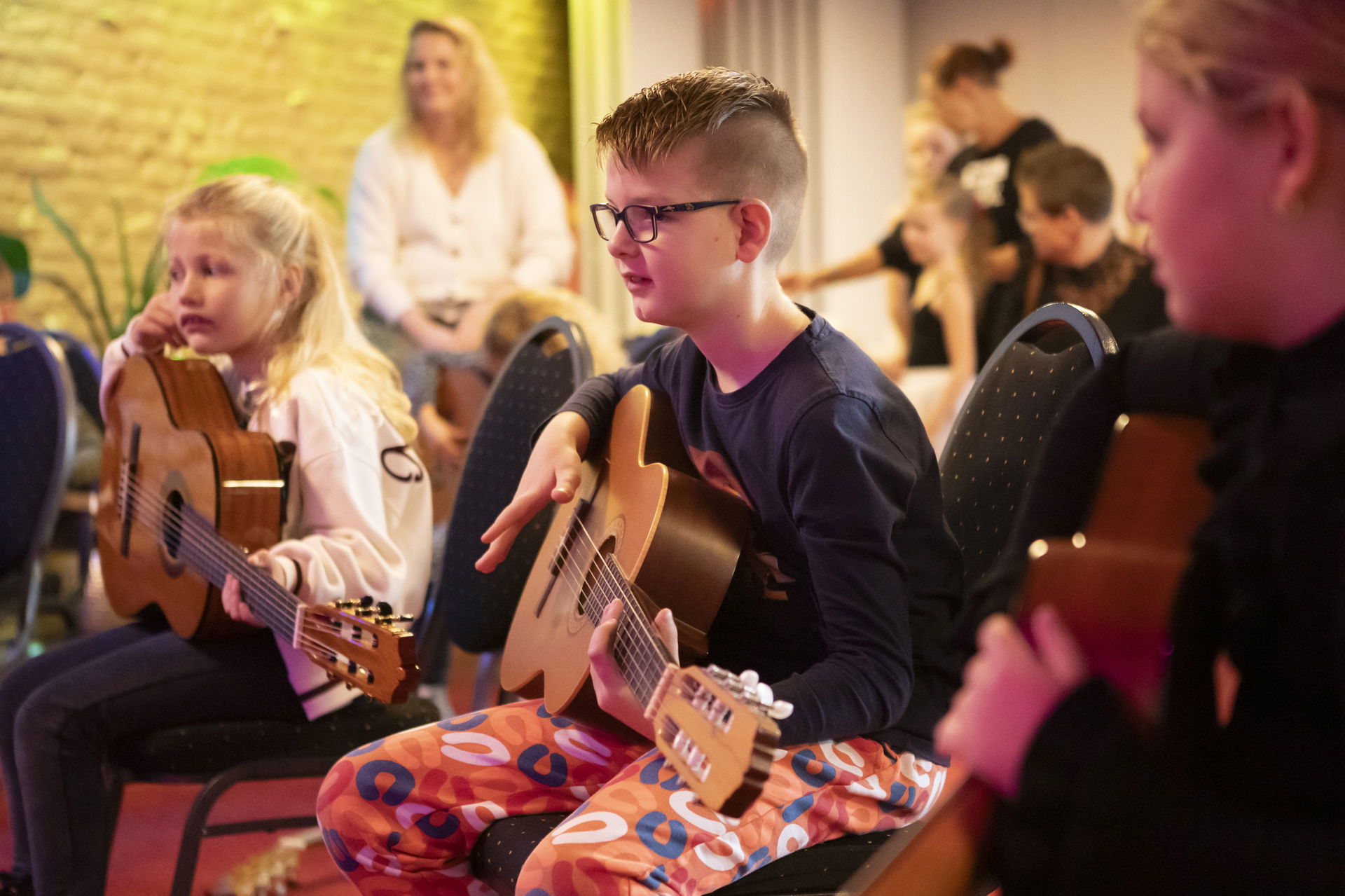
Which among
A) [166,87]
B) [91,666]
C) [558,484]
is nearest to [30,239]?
[166,87]

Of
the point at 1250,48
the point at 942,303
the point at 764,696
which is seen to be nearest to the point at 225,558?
the point at 764,696

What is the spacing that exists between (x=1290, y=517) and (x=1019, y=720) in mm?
207

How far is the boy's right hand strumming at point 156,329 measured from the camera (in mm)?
2062

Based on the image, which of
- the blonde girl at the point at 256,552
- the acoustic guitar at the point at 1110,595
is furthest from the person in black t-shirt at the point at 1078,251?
the acoustic guitar at the point at 1110,595

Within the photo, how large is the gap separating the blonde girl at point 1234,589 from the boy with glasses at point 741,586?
406mm

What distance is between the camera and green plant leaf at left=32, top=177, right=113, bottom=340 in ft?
14.6

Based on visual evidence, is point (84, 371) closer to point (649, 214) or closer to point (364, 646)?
point (364, 646)

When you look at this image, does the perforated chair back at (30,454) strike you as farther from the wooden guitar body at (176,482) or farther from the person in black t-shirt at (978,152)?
the person in black t-shirt at (978,152)

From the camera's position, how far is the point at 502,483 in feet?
6.31

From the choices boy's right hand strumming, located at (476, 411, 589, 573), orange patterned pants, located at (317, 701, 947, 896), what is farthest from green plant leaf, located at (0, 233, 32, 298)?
orange patterned pants, located at (317, 701, 947, 896)

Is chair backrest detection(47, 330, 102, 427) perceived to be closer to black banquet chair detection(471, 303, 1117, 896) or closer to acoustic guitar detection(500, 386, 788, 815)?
acoustic guitar detection(500, 386, 788, 815)

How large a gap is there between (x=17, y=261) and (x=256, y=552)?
2854mm

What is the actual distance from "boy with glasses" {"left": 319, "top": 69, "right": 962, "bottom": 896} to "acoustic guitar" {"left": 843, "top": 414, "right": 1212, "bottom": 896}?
0.36m

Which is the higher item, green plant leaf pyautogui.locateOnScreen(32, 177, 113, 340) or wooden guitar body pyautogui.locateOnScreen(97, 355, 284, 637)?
green plant leaf pyautogui.locateOnScreen(32, 177, 113, 340)
